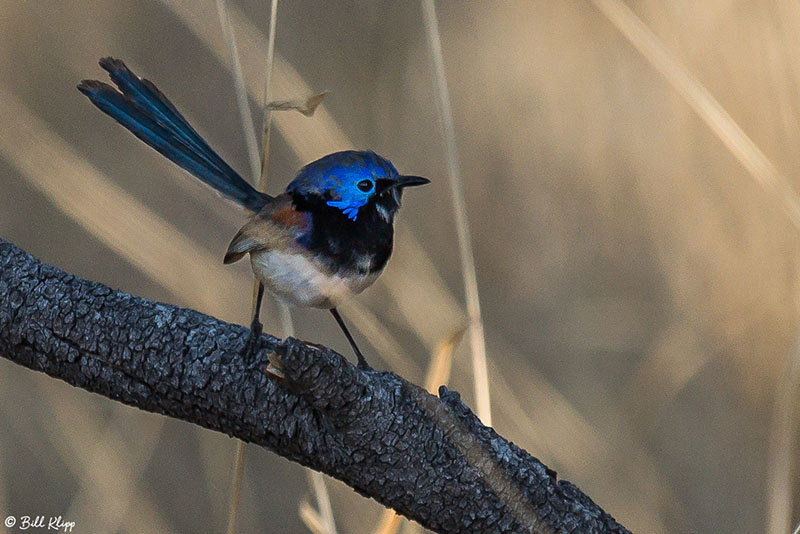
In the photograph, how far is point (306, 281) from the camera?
1886 millimetres

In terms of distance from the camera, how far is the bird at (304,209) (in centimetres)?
190

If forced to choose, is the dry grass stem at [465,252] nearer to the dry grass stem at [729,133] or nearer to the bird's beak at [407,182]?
the bird's beak at [407,182]

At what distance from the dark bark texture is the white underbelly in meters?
0.51

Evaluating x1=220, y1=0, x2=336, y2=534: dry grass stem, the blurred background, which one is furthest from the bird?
the blurred background

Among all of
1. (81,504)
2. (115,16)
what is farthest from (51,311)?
(115,16)

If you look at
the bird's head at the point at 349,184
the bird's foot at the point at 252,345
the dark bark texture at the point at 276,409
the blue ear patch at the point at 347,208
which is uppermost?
the bird's head at the point at 349,184

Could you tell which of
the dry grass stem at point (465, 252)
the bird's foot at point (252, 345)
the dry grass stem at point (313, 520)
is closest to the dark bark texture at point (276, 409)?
the bird's foot at point (252, 345)

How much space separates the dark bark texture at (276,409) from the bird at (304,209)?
46cm

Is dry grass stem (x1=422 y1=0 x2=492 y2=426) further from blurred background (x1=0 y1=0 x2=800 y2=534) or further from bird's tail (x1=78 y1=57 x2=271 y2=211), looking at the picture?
blurred background (x1=0 y1=0 x2=800 y2=534)

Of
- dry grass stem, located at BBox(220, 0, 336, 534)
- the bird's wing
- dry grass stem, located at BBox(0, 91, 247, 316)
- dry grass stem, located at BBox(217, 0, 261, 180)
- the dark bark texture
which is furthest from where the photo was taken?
dry grass stem, located at BBox(0, 91, 247, 316)

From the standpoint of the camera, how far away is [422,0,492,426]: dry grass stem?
1.79 metres

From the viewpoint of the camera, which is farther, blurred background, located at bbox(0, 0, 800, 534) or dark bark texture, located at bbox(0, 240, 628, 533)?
blurred background, located at bbox(0, 0, 800, 534)

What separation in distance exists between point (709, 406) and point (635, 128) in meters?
1.17

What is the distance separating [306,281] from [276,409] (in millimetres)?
562
